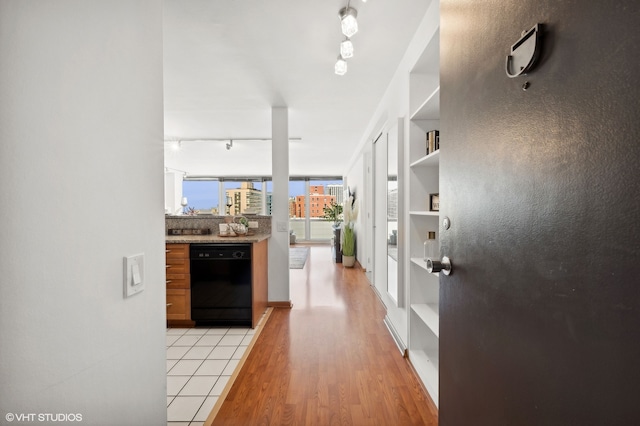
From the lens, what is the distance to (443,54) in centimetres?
97

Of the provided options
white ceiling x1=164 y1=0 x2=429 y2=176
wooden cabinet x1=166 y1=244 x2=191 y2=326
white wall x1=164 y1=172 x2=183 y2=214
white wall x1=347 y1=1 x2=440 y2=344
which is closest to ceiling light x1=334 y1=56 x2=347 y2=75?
white ceiling x1=164 y1=0 x2=429 y2=176

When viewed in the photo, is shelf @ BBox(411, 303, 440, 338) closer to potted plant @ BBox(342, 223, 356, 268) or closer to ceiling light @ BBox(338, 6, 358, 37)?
ceiling light @ BBox(338, 6, 358, 37)

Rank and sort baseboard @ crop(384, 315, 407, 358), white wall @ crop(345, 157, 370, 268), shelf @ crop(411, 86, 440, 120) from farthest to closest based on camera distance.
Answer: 1. white wall @ crop(345, 157, 370, 268)
2. baseboard @ crop(384, 315, 407, 358)
3. shelf @ crop(411, 86, 440, 120)

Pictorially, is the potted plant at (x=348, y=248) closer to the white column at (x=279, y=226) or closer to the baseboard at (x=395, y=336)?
the white column at (x=279, y=226)

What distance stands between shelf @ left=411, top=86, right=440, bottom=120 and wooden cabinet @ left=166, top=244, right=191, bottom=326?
97.5 inches

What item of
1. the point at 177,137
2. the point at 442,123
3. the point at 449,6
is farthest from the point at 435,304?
the point at 177,137

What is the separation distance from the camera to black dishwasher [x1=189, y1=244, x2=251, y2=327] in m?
2.77

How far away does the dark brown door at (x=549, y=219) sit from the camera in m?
0.40

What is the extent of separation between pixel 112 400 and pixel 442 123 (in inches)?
50.2

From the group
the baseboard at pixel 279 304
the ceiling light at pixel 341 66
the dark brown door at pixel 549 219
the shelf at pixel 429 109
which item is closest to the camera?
the dark brown door at pixel 549 219

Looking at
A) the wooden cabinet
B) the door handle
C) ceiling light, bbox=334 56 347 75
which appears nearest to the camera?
the door handle

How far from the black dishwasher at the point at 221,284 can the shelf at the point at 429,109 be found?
198cm

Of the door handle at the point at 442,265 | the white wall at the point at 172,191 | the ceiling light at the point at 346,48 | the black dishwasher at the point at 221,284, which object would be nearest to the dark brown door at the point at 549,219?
the door handle at the point at 442,265

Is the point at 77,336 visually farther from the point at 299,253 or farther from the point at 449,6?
the point at 299,253
